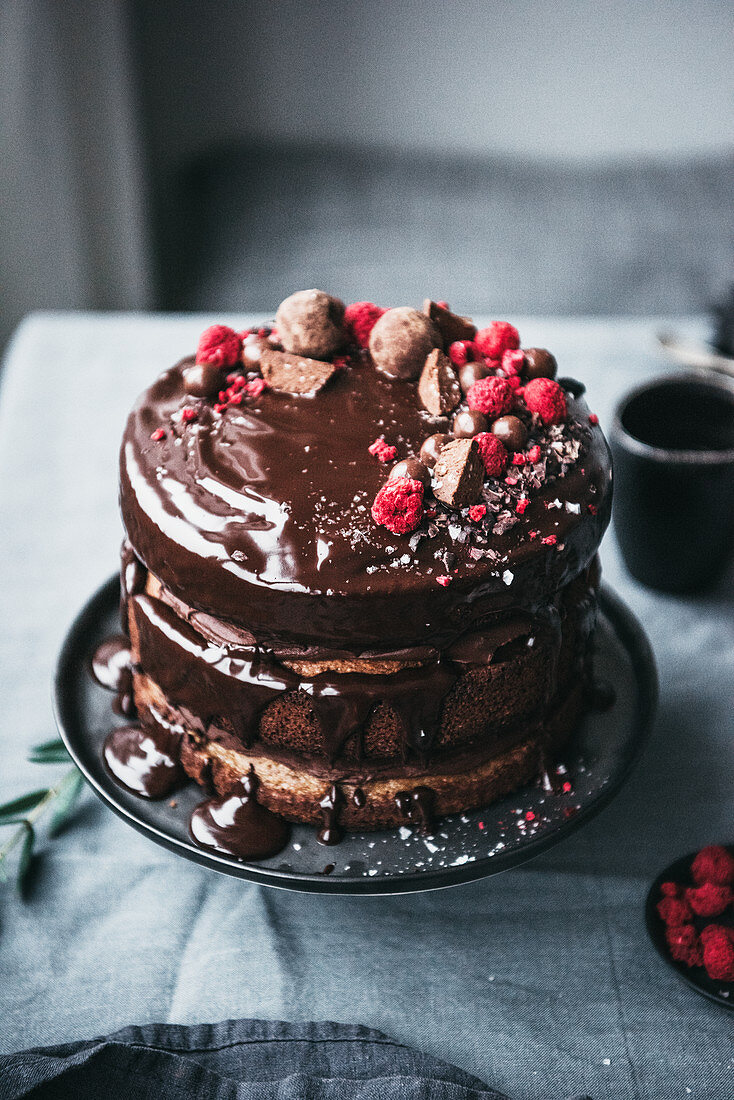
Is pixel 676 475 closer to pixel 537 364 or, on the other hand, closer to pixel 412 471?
pixel 537 364

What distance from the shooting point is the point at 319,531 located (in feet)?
3.70

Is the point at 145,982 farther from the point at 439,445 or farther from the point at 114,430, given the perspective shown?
the point at 114,430

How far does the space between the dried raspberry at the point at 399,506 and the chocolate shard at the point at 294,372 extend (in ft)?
0.83

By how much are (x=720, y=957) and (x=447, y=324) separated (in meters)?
0.91

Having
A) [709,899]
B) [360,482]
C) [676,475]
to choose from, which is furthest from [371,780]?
[676,475]

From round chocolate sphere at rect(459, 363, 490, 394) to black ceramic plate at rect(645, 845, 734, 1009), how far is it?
0.73m

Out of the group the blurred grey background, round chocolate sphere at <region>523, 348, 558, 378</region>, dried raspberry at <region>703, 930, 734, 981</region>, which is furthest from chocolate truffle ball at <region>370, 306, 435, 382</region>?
the blurred grey background

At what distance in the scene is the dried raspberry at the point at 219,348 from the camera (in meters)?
1.37

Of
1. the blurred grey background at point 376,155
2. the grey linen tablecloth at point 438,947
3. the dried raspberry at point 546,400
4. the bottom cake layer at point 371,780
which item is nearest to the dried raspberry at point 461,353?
the dried raspberry at point 546,400

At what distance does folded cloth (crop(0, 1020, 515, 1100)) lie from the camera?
44.6 inches

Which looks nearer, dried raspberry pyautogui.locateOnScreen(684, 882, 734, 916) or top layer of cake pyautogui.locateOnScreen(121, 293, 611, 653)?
top layer of cake pyautogui.locateOnScreen(121, 293, 611, 653)

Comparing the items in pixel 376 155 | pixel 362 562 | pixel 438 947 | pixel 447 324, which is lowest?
pixel 438 947

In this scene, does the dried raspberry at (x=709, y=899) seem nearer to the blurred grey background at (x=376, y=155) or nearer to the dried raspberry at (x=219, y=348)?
the dried raspberry at (x=219, y=348)

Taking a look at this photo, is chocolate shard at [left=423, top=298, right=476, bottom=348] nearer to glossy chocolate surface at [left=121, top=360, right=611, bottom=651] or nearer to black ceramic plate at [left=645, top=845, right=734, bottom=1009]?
glossy chocolate surface at [left=121, top=360, right=611, bottom=651]
